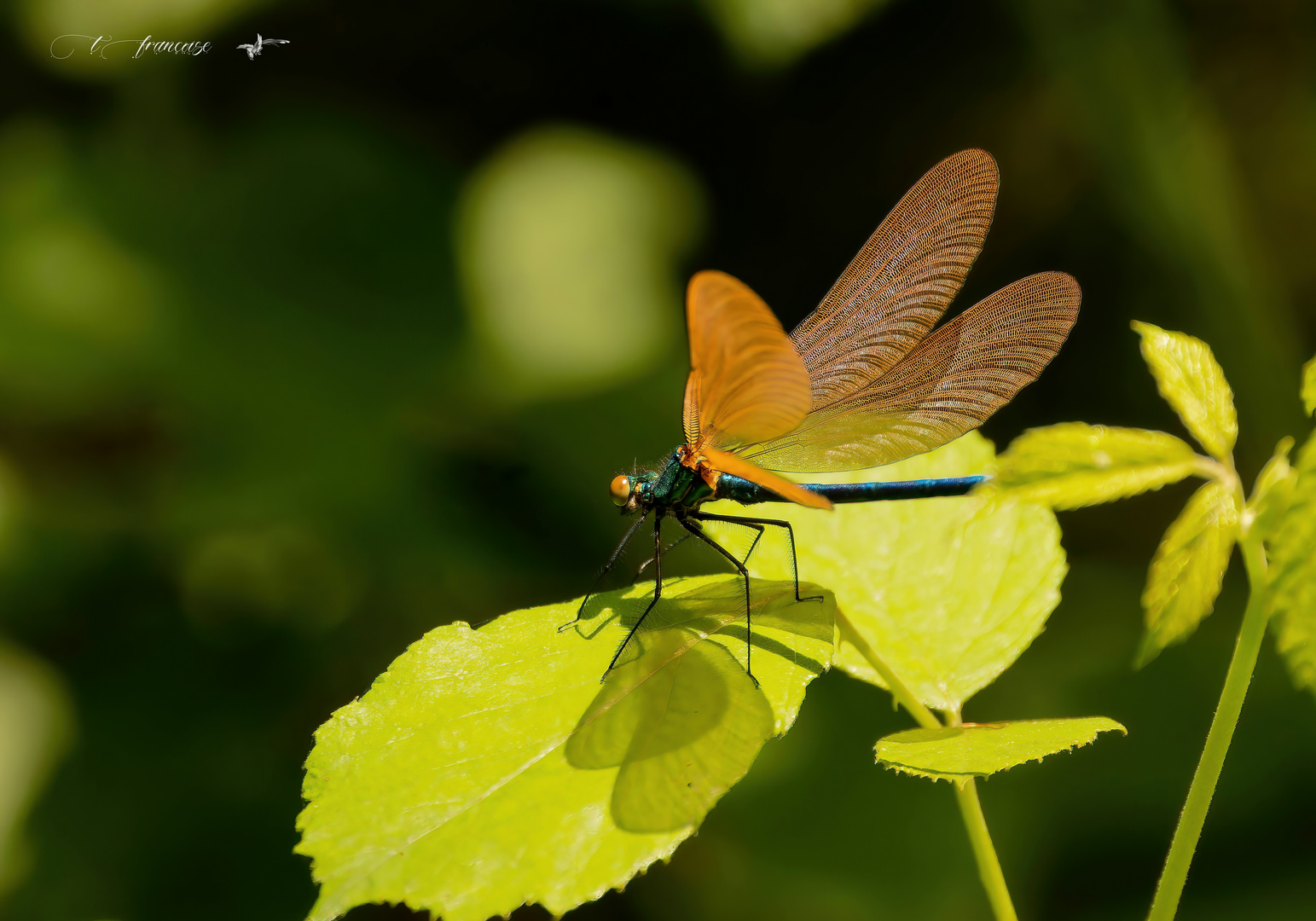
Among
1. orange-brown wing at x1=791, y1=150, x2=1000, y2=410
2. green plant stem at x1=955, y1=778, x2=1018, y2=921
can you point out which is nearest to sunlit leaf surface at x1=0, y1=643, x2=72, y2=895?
orange-brown wing at x1=791, y1=150, x2=1000, y2=410

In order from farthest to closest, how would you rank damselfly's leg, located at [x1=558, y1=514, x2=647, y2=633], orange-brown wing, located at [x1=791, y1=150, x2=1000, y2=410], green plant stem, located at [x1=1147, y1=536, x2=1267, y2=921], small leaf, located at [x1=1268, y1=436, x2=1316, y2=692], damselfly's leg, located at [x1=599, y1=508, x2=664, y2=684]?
orange-brown wing, located at [x1=791, y1=150, x2=1000, y2=410]
damselfly's leg, located at [x1=558, y1=514, x2=647, y2=633]
damselfly's leg, located at [x1=599, y1=508, x2=664, y2=684]
green plant stem, located at [x1=1147, y1=536, x2=1267, y2=921]
small leaf, located at [x1=1268, y1=436, x2=1316, y2=692]

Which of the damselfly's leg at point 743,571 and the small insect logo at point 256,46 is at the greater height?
the small insect logo at point 256,46

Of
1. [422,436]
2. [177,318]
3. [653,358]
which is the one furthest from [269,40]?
[653,358]

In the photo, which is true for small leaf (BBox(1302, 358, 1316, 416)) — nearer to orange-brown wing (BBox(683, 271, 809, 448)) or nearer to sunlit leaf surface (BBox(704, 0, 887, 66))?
orange-brown wing (BBox(683, 271, 809, 448))

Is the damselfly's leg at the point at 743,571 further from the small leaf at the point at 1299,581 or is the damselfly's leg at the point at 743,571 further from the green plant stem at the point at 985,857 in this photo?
the small leaf at the point at 1299,581

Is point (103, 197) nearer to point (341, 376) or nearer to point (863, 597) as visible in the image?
point (341, 376)

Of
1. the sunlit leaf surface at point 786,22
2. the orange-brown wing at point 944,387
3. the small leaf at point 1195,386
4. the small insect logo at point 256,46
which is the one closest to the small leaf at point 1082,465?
the small leaf at point 1195,386
